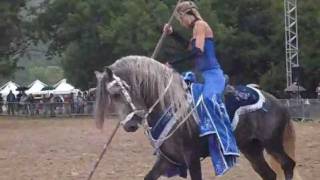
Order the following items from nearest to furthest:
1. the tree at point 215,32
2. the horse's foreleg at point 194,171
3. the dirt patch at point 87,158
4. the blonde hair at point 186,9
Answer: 1. the horse's foreleg at point 194,171
2. the blonde hair at point 186,9
3. the dirt patch at point 87,158
4. the tree at point 215,32

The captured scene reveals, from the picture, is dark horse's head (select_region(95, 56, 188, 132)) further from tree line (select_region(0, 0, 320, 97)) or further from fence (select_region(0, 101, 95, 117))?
tree line (select_region(0, 0, 320, 97))

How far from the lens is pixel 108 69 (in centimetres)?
746

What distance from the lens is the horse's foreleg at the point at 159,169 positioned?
24.7 feet

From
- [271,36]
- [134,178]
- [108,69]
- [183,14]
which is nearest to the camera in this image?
[108,69]

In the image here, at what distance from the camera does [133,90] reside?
759 cm

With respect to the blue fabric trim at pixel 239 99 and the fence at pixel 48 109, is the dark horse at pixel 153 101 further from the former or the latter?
the fence at pixel 48 109

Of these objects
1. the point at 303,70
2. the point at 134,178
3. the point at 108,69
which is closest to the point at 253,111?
the point at 108,69

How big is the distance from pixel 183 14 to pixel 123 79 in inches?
42.6

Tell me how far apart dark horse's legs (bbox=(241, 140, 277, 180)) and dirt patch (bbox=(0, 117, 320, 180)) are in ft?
8.25

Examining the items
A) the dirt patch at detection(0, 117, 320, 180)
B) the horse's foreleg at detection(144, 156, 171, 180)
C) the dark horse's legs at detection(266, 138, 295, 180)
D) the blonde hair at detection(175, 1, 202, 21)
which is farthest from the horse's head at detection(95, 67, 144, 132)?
the dirt patch at detection(0, 117, 320, 180)

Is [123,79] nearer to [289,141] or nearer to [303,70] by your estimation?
[289,141]

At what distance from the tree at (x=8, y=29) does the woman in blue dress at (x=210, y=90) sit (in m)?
34.6

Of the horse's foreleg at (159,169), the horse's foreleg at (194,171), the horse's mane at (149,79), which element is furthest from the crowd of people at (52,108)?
the horse's foreleg at (194,171)

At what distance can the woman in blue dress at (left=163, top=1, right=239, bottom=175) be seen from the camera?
7.77 metres
